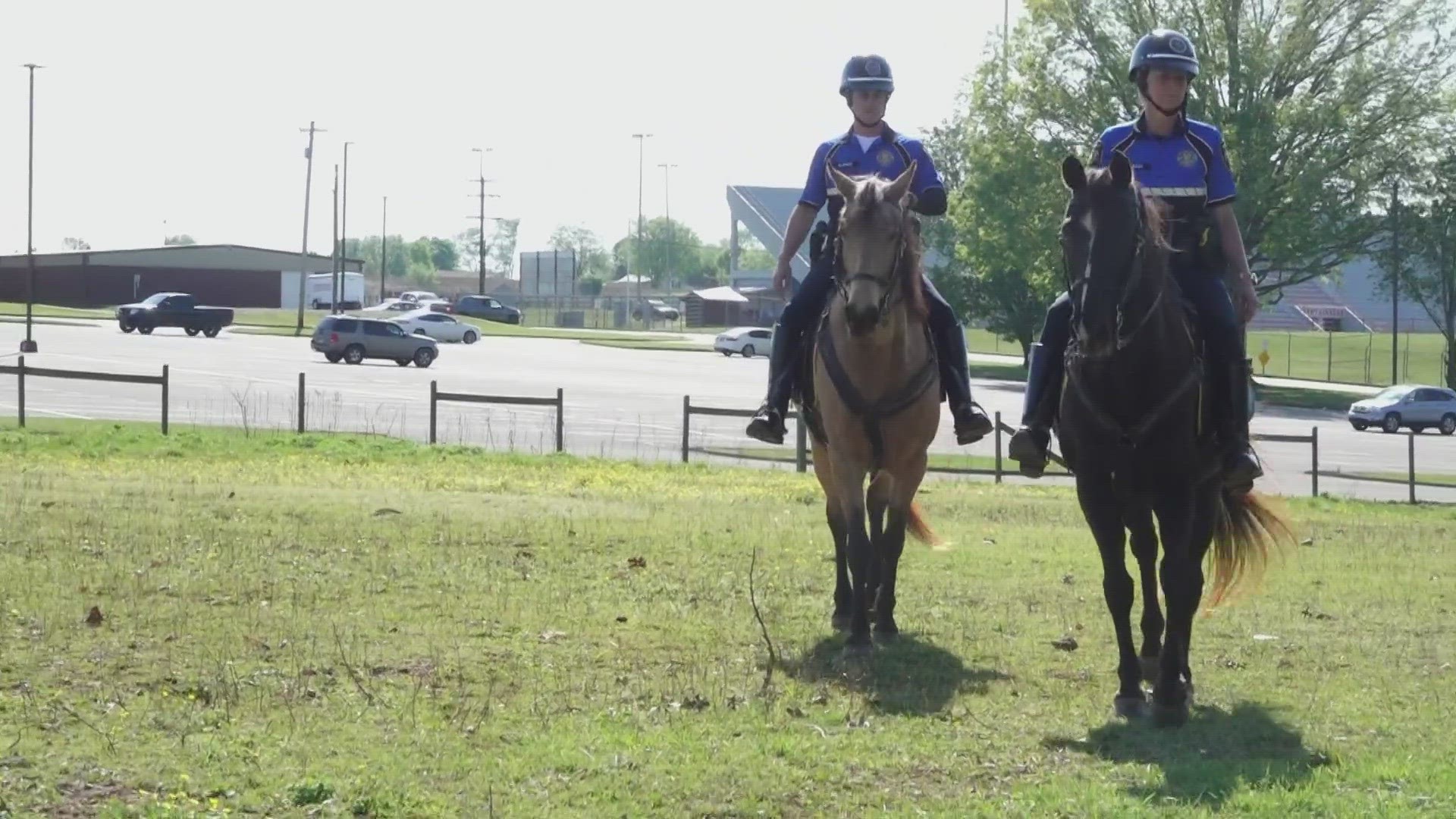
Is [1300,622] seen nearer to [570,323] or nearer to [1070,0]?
[1070,0]

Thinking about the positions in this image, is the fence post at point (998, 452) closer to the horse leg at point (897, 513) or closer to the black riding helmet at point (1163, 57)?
the horse leg at point (897, 513)

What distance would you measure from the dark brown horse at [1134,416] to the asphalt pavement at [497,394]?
1241 centimetres

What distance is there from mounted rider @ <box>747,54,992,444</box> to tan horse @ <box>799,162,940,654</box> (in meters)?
0.18

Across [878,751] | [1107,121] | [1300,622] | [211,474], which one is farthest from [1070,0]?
[878,751]

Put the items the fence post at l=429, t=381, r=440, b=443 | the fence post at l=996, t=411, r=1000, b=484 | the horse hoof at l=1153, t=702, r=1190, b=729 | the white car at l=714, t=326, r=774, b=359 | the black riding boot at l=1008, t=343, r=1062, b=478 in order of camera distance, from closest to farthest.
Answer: the horse hoof at l=1153, t=702, r=1190, b=729
the black riding boot at l=1008, t=343, r=1062, b=478
the fence post at l=996, t=411, r=1000, b=484
the fence post at l=429, t=381, r=440, b=443
the white car at l=714, t=326, r=774, b=359

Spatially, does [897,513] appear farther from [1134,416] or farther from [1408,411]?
[1408,411]

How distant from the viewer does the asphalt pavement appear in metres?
36.1

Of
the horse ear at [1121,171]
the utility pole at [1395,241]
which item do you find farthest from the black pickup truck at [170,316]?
the horse ear at [1121,171]

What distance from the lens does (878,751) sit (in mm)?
7777

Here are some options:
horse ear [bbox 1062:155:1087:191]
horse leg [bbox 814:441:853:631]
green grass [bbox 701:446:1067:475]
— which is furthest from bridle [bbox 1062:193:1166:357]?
green grass [bbox 701:446:1067:475]

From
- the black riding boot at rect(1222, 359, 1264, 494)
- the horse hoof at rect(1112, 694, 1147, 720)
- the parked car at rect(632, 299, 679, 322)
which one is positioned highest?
the parked car at rect(632, 299, 679, 322)

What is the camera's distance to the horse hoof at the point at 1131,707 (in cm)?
870

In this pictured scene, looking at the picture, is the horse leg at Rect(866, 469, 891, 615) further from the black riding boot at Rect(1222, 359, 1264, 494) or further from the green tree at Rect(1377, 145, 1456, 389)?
the green tree at Rect(1377, 145, 1456, 389)

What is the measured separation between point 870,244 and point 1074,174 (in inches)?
72.5
